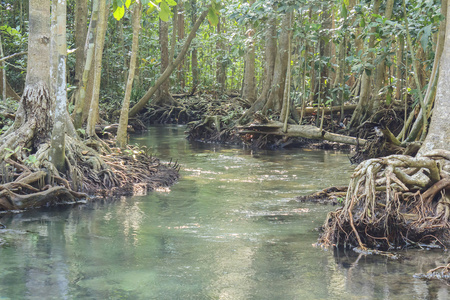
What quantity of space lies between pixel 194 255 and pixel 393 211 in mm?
2126

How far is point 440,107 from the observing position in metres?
6.85

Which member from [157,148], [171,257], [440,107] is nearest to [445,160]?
[440,107]

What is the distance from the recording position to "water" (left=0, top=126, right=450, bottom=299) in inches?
182

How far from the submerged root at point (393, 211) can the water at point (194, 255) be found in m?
0.26

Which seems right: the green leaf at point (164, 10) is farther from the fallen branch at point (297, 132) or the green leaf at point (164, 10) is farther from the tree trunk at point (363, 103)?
the tree trunk at point (363, 103)

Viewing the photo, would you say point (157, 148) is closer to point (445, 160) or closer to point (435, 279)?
point (445, 160)

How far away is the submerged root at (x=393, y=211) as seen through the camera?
582cm

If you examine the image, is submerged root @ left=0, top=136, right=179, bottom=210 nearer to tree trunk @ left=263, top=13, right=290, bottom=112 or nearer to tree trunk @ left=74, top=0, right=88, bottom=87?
tree trunk @ left=74, top=0, right=88, bottom=87

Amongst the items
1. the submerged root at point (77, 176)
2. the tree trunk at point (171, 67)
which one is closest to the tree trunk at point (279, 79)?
the tree trunk at point (171, 67)

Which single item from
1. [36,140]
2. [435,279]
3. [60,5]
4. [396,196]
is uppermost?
[60,5]

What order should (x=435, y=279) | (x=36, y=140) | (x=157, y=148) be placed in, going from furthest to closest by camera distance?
(x=157, y=148) < (x=36, y=140) < (x=435, y=279)

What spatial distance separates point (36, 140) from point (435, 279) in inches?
240

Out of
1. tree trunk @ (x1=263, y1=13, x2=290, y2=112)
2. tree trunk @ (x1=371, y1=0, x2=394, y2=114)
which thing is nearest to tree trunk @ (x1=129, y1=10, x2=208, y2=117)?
tree trunk @ (x1=263, y1=13, x2=290, y2=112)

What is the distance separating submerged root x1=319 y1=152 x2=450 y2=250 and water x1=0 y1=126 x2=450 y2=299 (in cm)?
26
